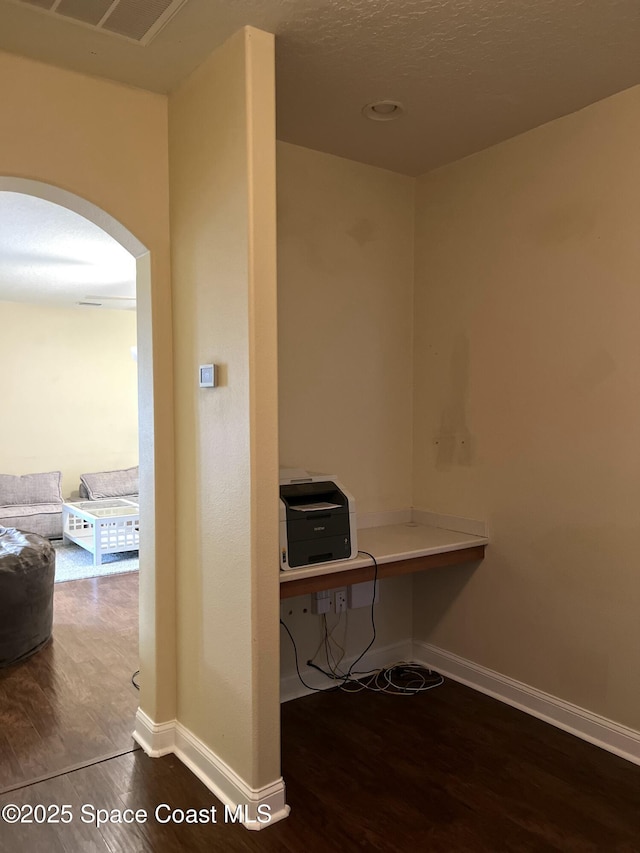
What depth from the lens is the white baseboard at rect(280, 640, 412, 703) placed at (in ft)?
10.0

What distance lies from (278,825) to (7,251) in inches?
169

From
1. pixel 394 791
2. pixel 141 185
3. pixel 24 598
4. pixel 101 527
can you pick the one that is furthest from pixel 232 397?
pixel 101 527

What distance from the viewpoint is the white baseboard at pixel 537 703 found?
8.43ft

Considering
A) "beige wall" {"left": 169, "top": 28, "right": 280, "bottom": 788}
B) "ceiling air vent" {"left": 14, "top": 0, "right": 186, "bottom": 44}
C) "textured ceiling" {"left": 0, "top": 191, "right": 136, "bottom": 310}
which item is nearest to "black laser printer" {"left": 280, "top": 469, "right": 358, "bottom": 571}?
"beige wall" {"left": 169, "top": 28, "right": 280, "bottom": 788}

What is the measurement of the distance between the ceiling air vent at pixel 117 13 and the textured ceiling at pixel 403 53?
38mm

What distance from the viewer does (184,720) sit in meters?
2.60

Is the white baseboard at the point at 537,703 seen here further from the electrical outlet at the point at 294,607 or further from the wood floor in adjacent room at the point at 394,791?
the electrical outlet at the point at 294,607

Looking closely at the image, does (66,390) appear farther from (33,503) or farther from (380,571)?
(380,571)

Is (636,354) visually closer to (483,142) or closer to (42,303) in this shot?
(483,142)

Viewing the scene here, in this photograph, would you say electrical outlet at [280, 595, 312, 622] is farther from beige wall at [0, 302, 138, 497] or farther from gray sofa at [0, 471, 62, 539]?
beige wall at [0, 302, 138, 497]

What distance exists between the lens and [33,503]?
22.9 feet

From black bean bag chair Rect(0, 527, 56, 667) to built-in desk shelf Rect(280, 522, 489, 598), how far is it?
1.92 metres

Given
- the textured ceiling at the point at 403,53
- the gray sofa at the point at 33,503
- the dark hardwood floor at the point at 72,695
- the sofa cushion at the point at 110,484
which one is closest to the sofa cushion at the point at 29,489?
the gray sofa at the point at 33,503

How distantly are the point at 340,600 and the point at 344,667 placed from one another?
398 mm
